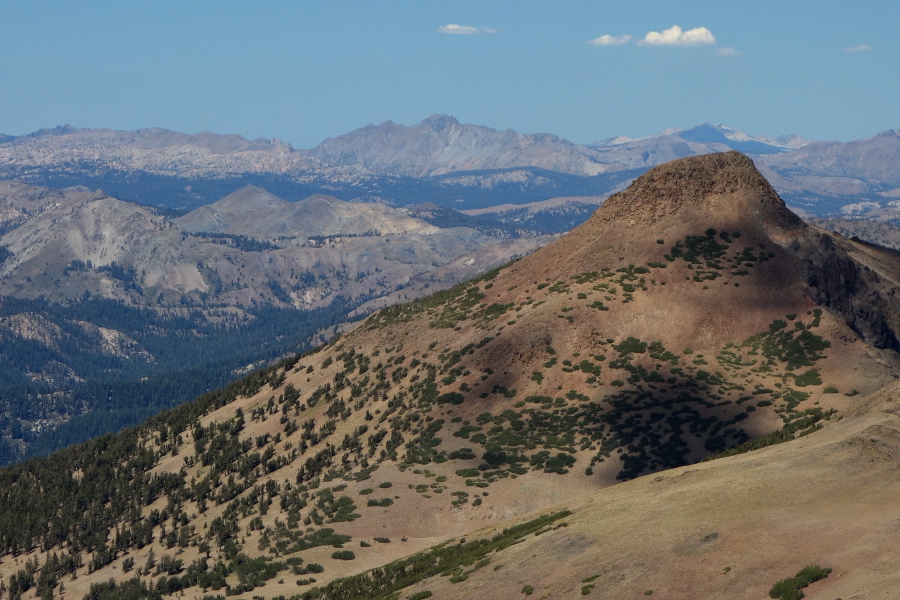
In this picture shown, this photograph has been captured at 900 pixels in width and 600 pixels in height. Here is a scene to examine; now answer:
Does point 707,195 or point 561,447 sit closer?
point 561,447

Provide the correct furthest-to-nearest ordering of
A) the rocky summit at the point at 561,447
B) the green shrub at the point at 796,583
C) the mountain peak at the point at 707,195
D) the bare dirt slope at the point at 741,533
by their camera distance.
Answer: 1. the mountain peak at the point at 707,195
2. the rocky summit at the point at 561,447
3. the bare dirt slope at the point at 741,533
4. the green shrub at the point at 796,583

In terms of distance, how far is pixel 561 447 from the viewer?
106000 millimetres

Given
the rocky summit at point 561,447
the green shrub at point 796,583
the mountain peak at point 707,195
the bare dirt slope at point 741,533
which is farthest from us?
the mountain peak at point 707,195

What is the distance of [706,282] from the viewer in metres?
128

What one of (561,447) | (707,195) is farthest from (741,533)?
(707,195)

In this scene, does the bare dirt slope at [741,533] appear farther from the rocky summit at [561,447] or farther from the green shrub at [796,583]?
the green shrub at [796,583]

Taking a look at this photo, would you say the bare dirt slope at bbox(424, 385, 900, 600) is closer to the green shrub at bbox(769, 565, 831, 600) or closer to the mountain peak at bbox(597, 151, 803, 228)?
the green shrub at bbox(769, 565, 831, 600)

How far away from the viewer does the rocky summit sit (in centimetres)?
5922

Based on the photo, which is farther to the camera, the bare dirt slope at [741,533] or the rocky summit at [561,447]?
the rocky summit at [561,447]

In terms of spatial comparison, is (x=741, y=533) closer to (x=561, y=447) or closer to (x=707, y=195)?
(x=561, y=447)

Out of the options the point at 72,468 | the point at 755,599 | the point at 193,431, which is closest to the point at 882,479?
the point at 755,599

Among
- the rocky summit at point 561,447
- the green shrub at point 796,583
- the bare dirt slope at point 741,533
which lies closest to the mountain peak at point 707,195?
the rocky summit at point 561,447

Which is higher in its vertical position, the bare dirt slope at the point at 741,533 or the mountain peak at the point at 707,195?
the mountain peak at the point at 707,195

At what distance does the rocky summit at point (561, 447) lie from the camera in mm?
59219
